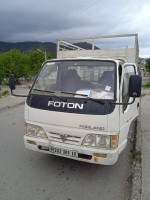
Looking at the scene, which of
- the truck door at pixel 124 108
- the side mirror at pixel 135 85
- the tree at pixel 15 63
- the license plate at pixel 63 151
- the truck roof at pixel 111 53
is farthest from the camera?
the tree at pixel 15 63

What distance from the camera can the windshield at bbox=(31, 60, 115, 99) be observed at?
299 cm

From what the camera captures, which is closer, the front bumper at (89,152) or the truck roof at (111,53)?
the front bumper at (89,152)

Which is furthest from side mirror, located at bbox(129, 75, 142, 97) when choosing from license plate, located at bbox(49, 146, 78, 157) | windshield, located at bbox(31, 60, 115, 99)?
license plate, located at bbox(49, 146, 78, 157)

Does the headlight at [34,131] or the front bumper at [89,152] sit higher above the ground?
the headlight at [34,131]

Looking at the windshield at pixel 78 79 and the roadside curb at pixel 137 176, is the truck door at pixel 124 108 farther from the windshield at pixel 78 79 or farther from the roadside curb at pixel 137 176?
the roadside curb at pixel 137 176

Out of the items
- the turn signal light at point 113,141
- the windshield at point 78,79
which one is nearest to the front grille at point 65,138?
the turn signal light at point 113,141

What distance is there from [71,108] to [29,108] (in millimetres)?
856

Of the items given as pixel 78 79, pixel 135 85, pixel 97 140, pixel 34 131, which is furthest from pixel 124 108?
pixel 34 131

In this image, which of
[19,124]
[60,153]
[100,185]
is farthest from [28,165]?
[19,124]

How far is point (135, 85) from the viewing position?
8.54 ft

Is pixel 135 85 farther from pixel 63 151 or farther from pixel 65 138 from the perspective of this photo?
pixel 63 151

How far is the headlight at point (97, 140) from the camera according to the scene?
104 inches

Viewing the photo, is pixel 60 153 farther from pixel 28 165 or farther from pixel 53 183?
pixel 28 165

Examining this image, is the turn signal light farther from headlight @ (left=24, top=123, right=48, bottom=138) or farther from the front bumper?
headlight @ (left=24, top=123, right=48, bottom=138)
